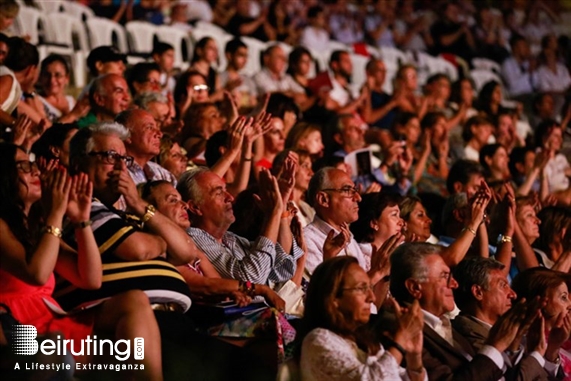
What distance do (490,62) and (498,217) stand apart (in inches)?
307

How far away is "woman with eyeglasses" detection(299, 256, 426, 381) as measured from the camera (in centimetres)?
423

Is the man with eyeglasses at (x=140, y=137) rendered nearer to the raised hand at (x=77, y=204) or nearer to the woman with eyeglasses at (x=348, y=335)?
the raised hand at (x=77, y=204)

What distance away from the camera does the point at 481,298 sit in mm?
5512

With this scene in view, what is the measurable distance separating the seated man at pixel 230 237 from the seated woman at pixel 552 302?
1.09 meters

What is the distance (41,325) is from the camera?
14.4ft

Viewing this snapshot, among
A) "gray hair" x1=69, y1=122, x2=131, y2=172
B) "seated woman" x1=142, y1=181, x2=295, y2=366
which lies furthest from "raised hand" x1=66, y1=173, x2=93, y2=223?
"seated woman" x1=142, y1=181, x2=295, y2=366

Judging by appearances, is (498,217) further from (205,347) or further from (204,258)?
(205,347)

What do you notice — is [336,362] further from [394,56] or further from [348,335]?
[394,56]

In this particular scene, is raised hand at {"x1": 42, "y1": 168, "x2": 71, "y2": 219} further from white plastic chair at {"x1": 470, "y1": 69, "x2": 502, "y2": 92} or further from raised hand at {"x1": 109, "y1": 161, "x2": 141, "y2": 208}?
white plastic chair at {"x1": 470, "y1": 69, "x2": 502, "y2": 92}

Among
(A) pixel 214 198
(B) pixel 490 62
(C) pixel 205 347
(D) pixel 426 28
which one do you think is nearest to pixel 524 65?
(B) pixel 490 62

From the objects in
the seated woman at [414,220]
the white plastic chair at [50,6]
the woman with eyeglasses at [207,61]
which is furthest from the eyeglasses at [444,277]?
the white plastic chair at [50,6]

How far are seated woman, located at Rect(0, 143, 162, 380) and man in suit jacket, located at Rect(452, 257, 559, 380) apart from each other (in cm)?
163

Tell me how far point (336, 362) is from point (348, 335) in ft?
0.67

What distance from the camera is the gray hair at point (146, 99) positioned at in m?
7.32
